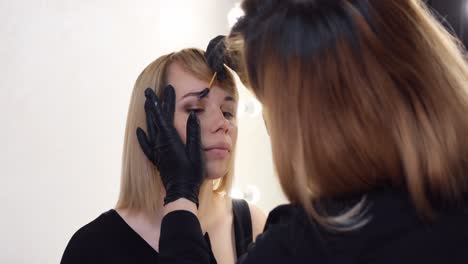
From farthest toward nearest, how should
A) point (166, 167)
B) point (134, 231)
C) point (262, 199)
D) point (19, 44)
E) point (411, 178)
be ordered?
point (262, 199) < point (19, 44) < point (134, 231) < point (166, 167) < point (411, 178)

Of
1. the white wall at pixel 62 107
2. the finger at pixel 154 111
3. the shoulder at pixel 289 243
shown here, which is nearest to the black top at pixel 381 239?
the shoulder at pixel 289 243

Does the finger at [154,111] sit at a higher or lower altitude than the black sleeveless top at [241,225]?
higher

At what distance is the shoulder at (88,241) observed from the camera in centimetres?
114

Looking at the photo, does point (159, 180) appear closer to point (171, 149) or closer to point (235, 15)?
point (171, 149)

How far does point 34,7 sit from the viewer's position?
1.39 metres

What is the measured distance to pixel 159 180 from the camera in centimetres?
125

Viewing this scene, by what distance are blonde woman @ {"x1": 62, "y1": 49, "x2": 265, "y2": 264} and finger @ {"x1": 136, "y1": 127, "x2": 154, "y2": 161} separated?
0.08 m

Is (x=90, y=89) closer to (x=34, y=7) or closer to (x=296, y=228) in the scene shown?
(x=34, y=7)

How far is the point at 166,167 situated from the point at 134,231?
21 cm

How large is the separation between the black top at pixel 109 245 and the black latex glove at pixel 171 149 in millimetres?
176

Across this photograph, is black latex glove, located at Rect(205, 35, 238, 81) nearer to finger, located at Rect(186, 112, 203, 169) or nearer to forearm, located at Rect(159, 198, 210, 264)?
finger, located at Rect(186, 112, 203, 169)

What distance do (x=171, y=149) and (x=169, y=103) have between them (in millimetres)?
130

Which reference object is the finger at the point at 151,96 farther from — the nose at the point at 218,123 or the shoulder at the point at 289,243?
the shoulder at the point at 289,243

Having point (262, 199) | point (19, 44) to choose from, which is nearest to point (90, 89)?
point (19, 44)
